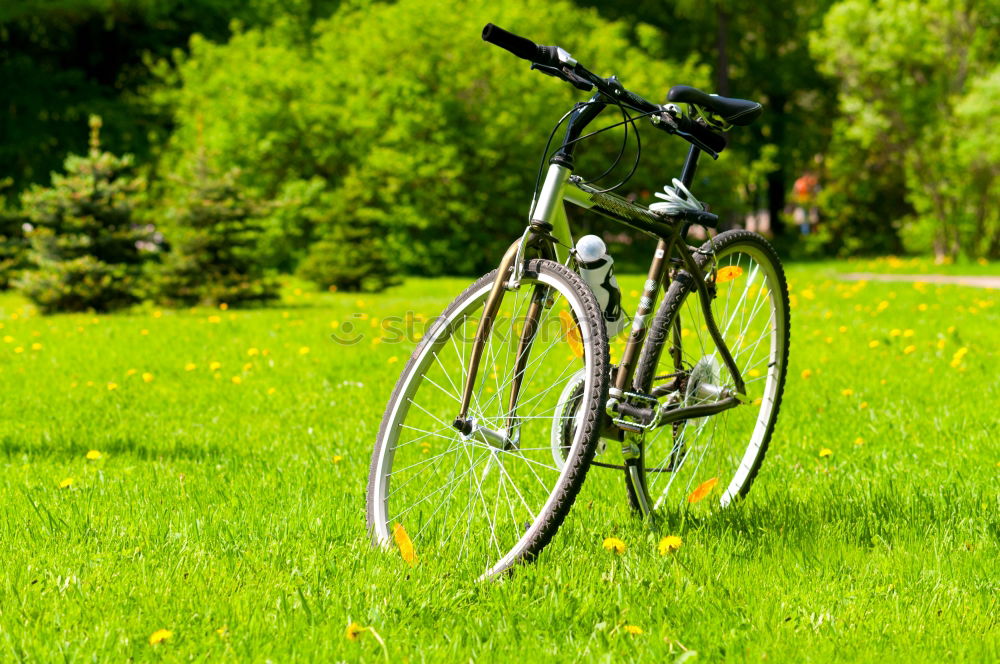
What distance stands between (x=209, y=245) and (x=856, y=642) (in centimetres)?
979

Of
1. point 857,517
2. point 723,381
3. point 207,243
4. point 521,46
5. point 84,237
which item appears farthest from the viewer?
point 207,243

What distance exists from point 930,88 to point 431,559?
19878 mm

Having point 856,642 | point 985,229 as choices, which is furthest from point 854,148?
point 856,642

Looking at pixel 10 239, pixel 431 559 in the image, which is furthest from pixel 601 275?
pixel 10 239

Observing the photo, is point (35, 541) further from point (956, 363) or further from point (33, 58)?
point (33, 58)

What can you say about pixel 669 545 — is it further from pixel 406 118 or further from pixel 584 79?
pixel 406 118

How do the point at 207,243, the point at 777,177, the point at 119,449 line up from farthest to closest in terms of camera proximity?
the point at 777,177 < the point at 207,243 < the point at 119,449

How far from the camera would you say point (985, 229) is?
19.9 meters

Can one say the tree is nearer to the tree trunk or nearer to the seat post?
the tree trunk

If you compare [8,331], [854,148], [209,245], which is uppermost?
[854,148]

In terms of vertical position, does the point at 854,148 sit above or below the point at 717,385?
above

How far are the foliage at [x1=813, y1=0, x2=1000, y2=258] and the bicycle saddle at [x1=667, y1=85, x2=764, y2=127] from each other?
1730 centimetres

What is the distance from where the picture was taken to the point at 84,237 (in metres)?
10.6

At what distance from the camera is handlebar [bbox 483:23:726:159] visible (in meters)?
2.68
